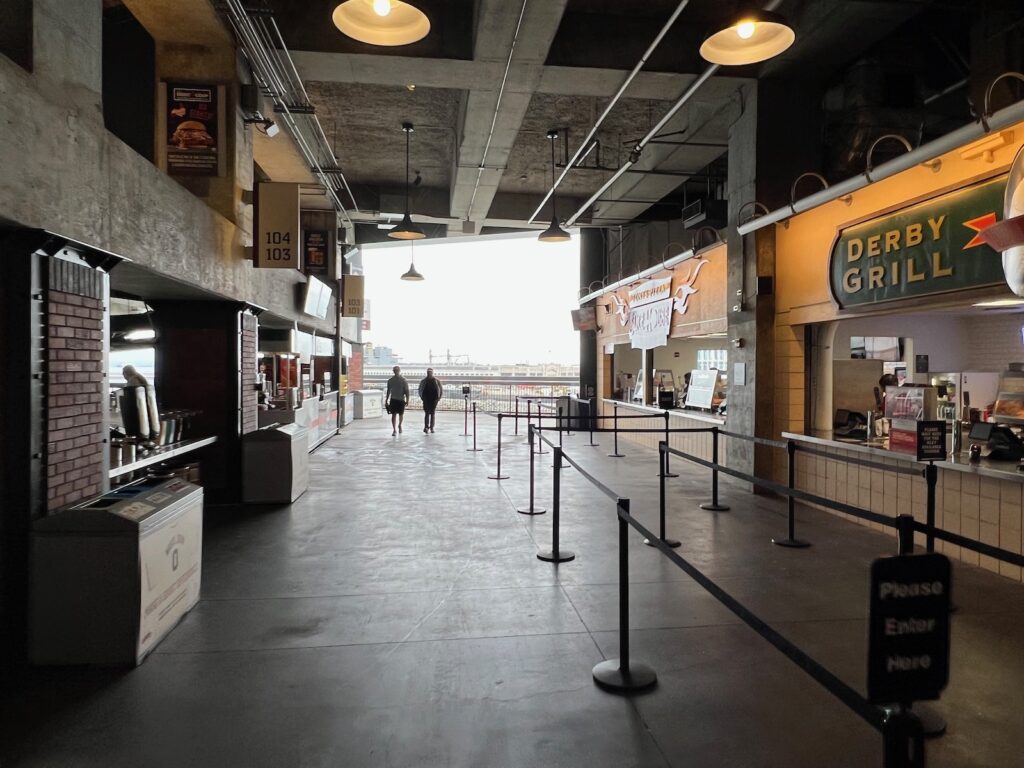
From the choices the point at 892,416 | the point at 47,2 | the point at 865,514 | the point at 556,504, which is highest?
the point at 47,2

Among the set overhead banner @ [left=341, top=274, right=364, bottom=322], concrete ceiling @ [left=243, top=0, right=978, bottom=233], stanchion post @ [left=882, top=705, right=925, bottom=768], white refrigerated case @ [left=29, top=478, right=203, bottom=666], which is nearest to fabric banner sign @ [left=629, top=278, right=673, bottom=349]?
concrete ceiling @ [left=243, top=0, right=978, bottom=233]

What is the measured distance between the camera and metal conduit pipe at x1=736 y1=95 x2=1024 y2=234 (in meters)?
4.36

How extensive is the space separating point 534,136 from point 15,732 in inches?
442

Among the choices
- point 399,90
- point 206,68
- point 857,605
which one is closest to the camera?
point 857,605

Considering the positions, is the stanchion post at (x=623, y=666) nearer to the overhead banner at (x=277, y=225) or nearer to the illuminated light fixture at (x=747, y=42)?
the illuminated light fixture at (x=747, y=42)

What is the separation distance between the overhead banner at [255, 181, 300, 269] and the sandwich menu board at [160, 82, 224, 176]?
2.17 feet

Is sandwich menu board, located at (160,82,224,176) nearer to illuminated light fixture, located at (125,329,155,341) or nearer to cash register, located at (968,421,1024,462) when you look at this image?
illuminated light fixture, located at (125,329,155,341)

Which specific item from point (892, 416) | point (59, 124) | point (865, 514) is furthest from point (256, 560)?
point (892, 416)

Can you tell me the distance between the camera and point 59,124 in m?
3.68

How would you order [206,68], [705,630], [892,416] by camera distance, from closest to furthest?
[705,630] < [892,416] < [206,68]

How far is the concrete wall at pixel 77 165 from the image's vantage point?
10.9 ft

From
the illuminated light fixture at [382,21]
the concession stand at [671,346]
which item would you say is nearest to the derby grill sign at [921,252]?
the concession stand at [671,346]

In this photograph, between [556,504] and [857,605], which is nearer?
[857,605]

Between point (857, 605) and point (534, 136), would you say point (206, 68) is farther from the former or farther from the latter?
point (857, 605)
